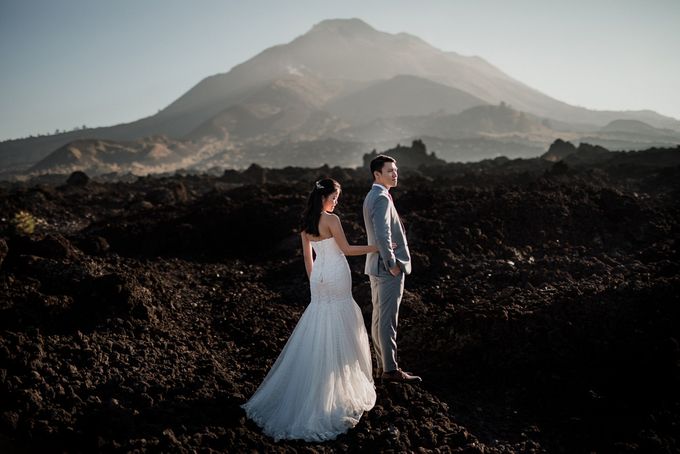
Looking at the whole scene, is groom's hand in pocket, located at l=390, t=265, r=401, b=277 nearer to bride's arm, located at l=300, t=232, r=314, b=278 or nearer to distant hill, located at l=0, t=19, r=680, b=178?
bride's arm, located at l=300, t=232, r=314, b=278

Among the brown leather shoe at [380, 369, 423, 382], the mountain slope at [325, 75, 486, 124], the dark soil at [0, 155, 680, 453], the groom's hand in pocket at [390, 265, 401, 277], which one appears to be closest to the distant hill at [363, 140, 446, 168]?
the dark soil at [0, 155, 680, 453]

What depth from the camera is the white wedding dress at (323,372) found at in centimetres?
404

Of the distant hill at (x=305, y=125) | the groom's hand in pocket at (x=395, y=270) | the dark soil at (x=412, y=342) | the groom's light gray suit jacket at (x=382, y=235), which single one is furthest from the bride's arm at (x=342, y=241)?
the distant hill at (x=305, y=125)

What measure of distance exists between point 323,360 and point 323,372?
0.33 feet

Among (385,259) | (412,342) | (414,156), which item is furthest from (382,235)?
(414,156)

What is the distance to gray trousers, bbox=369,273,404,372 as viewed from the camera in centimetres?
454

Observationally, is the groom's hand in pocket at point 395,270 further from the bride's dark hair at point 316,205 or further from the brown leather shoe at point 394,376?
the brown leather shoe at point 394,376

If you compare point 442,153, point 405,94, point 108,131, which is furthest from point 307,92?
point 442,153

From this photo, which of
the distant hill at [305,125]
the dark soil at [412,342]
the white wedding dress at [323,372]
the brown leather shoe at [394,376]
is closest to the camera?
the white wedding dress at [323,372]

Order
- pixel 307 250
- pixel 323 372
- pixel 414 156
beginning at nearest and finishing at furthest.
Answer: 1. pixel 323 372
2. pixel 307 250
3. pixel 414 156

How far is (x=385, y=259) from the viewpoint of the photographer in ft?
14.3

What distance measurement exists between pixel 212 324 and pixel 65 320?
1736mm

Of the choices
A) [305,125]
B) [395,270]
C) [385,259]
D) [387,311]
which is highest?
[305,125]

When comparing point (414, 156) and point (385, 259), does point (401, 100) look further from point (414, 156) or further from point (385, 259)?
point (385, 259)
